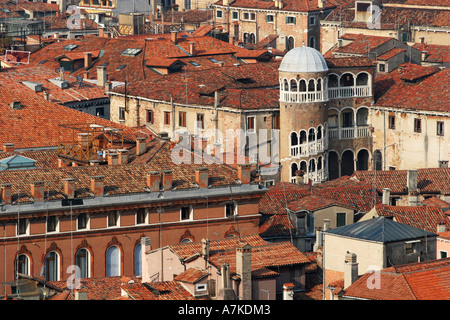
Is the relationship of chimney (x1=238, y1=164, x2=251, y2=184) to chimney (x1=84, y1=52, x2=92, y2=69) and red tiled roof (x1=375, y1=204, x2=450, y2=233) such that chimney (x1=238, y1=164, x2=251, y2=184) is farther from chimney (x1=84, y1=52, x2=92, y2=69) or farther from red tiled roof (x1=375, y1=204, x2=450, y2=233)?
chimney (x1=84, y1=52, x2=92, y2=69)

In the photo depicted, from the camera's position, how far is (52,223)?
62031 millimetres

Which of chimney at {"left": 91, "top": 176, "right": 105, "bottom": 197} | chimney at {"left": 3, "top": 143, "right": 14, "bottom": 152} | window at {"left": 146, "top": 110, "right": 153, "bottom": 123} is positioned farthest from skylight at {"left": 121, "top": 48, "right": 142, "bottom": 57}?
chimney at {"left": 91, "top": 176, "right": 105, "bottom": 197}

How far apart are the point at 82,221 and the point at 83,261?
4.78 ft

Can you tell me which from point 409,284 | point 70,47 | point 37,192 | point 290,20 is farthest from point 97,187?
point 290,20

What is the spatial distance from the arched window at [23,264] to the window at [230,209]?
338 inches

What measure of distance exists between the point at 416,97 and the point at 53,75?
2307 cm

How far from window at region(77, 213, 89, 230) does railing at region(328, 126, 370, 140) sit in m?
30.1

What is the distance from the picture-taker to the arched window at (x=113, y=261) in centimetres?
6297

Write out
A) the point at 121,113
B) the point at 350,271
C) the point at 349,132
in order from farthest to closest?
1. the point at 121,113
2. the point at 349,132
3. the point at 350,271

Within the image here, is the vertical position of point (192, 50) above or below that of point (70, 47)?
below

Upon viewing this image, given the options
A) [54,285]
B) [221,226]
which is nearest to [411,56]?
[221,226]

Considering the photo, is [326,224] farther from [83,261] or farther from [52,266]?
[52,266]

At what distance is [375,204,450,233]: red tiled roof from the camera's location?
6738 centimetres

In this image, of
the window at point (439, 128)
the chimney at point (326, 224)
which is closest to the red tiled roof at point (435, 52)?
the window at point (439, 128)
